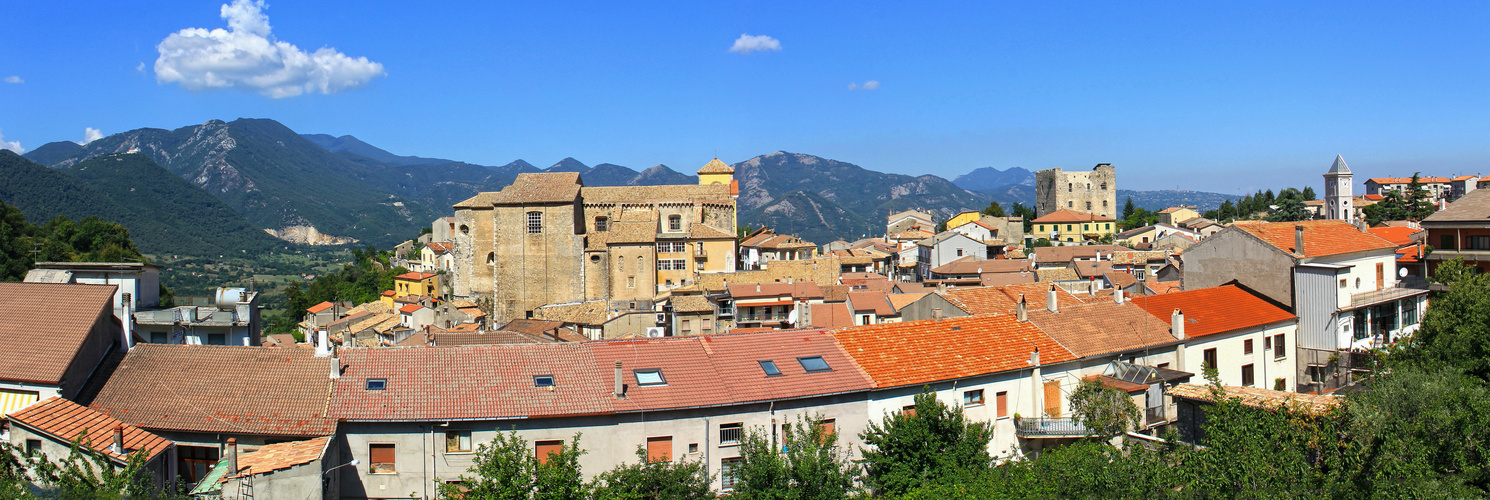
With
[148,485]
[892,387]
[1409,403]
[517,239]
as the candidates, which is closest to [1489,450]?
[1409,403]

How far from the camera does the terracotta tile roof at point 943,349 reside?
2419 centimetres

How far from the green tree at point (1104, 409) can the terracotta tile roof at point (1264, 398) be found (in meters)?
1.17

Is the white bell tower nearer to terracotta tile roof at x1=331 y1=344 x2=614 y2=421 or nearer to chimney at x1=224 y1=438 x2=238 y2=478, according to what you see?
terracotta tile roof at x1=331 y1=344 x2=614 y2=421

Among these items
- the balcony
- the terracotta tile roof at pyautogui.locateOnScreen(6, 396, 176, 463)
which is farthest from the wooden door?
the terracotta tile roof at pyautogui.locateOnScreen(6, 396, 176, 463)

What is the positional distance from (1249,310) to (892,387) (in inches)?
678

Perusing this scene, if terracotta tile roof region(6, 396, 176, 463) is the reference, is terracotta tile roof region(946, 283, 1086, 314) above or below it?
above

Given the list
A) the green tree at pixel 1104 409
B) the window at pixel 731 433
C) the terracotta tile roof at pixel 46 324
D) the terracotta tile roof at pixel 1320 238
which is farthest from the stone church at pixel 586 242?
the terracotta tile roof at pixel 46 324

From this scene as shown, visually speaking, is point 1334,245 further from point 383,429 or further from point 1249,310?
point 383,429

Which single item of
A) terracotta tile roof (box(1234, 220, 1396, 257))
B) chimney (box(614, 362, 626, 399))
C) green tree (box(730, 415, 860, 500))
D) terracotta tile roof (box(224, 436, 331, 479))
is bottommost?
green tree (box(730, 415, 860, 500))

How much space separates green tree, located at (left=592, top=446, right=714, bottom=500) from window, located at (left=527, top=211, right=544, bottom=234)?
151ft

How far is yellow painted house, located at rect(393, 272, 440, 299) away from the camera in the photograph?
7844cm

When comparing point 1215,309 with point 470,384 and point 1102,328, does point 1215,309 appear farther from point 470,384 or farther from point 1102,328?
point 470,384

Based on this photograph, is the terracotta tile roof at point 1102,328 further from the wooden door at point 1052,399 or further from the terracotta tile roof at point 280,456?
the terracotta tile roof at point 280,456

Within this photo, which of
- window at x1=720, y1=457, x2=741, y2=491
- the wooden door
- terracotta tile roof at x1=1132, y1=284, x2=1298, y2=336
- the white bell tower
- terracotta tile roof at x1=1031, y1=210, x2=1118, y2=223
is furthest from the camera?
terracotta tile roof at x1=1031, y1=210, x2=1118, y2=223
